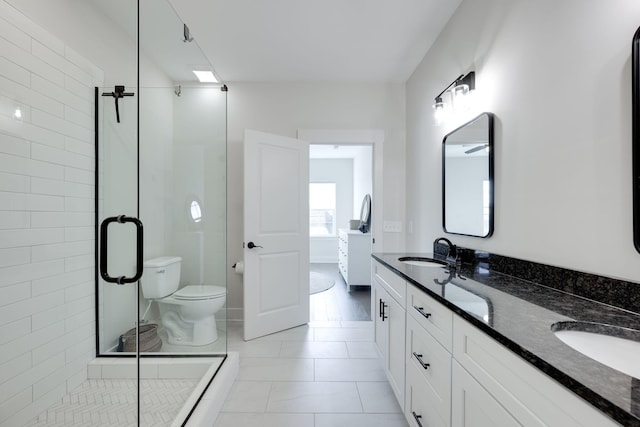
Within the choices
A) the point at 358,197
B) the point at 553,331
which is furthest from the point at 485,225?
the point at 358,197

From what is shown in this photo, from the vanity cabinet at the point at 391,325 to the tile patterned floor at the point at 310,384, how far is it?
7.4 inches

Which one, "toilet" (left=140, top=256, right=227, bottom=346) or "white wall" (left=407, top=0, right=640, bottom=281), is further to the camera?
"toilet" (left=140, top=256, right=227, bottom=346)

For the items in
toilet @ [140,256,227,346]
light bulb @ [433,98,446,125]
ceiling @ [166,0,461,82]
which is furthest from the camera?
light bulb @ [433,98,446,125]

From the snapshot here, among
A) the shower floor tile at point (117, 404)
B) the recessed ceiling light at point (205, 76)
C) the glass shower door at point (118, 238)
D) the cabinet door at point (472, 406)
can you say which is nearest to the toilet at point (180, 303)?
the glass shower door at point (118, 238)

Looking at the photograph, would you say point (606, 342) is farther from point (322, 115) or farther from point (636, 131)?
point (322, 115)

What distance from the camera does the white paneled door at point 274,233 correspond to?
9.18 feet

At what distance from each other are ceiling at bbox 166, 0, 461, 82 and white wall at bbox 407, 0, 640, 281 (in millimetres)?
509

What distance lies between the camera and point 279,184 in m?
3.00

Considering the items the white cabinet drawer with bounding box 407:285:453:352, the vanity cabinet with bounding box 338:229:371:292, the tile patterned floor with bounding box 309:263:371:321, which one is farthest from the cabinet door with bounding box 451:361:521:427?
the vanity cabinet with bounding box 338:229:371:292

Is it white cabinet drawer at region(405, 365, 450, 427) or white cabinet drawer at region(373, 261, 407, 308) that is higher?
white cabinet drawer at region(373, 261, 407, 308)

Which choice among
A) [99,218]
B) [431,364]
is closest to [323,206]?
[99,218]

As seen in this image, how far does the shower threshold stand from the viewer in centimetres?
159

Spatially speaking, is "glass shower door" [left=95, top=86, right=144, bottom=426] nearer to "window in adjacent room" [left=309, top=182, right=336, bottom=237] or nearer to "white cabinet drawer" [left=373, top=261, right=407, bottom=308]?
"white cabinet drawer" [left=373, top=261, right=407, bottom=308]

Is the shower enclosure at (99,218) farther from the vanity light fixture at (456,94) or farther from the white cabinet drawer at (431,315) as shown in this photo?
the vanity light fixture at (456,94)
